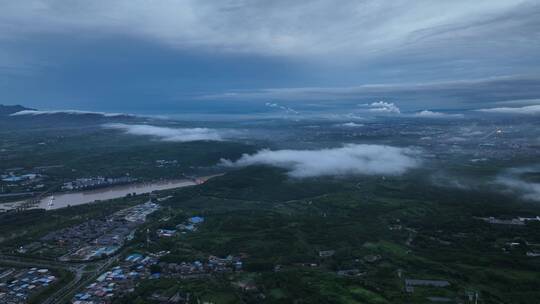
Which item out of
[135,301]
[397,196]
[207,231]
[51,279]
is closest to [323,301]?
[135,301]

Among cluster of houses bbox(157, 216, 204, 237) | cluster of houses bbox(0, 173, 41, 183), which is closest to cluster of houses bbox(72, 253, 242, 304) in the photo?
cluster of houses bbox(157, 216, 204, 237)

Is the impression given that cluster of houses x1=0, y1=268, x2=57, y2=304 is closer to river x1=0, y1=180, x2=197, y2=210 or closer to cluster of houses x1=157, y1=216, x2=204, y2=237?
cluster of houses x1=157, y1=216, x2=204, y2=237

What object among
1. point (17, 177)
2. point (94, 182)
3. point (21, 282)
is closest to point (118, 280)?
point (21, 282)

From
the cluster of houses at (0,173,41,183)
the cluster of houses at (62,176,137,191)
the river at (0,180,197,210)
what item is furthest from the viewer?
the cluster of houses at (0,173,41,183)

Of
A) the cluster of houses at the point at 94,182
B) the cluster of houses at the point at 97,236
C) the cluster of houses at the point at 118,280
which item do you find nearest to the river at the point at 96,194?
the cluster of houses at the point at 94,182

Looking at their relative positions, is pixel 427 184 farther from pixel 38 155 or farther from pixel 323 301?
pixel 38 155

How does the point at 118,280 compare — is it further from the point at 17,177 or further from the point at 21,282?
the point at 17,177
